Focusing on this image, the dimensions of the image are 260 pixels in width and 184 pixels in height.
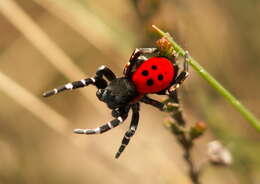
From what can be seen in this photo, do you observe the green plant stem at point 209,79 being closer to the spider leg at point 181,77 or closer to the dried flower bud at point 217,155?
the spider leg at point 181,77

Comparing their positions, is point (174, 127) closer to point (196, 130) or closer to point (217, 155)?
point (196, 130)

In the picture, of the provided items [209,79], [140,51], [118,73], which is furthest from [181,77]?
[118,73]

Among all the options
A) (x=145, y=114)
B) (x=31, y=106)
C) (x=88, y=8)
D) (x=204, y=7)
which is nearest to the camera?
(x=31, y=106)

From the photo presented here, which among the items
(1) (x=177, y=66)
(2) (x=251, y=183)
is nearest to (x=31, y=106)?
(1) (x=177, y=66)

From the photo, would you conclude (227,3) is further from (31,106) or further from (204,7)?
(31,106)

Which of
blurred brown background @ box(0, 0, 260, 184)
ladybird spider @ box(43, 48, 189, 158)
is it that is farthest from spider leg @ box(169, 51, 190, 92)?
blurred brown background @ box(0, 0, 260, 184)
